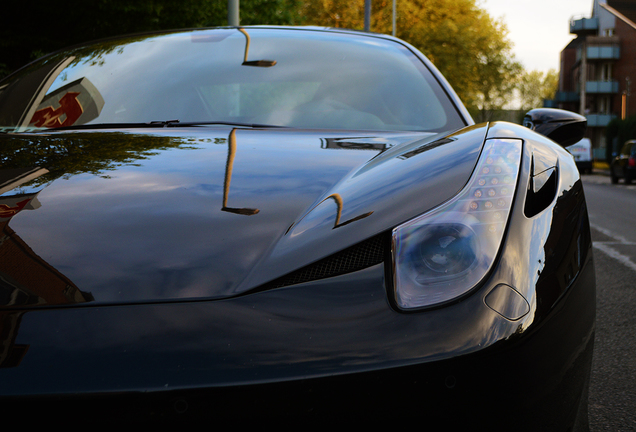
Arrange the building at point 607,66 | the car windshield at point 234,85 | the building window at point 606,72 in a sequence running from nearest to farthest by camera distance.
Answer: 1. the car windshield at point 234,85
2. the building at point 607,66
3. the building window at point 606,72

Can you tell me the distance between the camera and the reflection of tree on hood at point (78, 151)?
1560 millimetres

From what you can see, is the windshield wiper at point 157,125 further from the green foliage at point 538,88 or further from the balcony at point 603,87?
the green foliage at point 538,88

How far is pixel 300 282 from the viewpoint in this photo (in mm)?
1137

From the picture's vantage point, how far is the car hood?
1146 mm

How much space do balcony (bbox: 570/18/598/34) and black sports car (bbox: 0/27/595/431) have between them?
71.2 m

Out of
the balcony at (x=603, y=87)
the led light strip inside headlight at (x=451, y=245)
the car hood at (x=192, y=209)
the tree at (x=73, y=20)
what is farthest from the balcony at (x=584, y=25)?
the led light strip inside headlight at (x=451, y=245)

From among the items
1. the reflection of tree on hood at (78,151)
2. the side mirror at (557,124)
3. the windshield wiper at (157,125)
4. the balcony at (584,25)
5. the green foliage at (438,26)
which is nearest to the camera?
the reflection of tree on hood at (78,151)

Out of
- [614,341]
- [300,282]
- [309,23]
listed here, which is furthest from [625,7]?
[300,282]

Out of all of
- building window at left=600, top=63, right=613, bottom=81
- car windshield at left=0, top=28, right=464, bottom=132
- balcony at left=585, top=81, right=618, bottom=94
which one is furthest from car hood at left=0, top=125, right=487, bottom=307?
building window at left=600, top=63, right=613, bottom=81

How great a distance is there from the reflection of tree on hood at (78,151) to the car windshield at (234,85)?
13.2 inches

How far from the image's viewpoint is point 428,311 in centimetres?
109

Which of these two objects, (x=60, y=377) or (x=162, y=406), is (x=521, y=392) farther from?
(x=60, y=377)

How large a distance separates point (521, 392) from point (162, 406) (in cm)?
56

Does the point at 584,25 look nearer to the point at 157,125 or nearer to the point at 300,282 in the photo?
the point at 157,125
